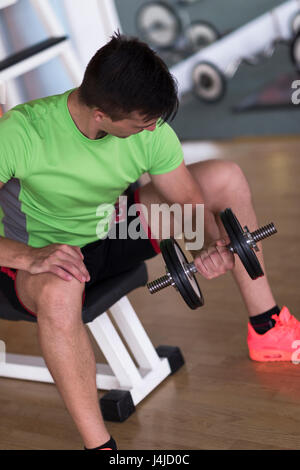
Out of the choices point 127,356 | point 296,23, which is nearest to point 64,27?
point 296,23

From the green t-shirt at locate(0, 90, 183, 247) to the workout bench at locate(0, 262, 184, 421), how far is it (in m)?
0.13

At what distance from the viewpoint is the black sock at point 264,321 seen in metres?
1.65

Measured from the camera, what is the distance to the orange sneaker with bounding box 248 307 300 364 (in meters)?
1.64

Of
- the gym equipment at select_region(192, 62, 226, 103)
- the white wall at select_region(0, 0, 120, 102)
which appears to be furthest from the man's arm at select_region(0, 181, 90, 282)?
the gym equipment at select_region(192, 62, 226, 103)

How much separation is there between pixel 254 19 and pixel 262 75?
0.94 feet

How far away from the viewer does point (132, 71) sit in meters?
1.21

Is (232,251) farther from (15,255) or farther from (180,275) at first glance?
(15,255)

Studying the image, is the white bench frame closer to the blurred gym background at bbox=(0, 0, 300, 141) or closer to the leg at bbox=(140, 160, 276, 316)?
the leg at bbox=(140, 160, 276, 316)

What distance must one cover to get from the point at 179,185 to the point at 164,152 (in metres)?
0.08

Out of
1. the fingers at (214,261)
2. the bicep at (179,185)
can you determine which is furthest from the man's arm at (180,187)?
the fingers at (214,261)

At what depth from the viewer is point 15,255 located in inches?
53.7

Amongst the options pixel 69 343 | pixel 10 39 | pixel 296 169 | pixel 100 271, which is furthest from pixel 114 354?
pixel 10 39

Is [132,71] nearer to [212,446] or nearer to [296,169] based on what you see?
[212,446]

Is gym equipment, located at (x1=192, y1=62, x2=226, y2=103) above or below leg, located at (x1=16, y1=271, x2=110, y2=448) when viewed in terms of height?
below
